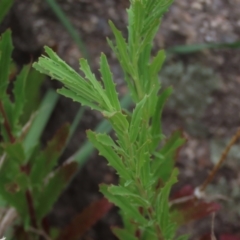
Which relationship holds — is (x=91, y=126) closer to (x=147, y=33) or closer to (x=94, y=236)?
(x=94, y=236)

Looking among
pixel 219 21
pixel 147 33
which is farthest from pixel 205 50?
pixel 147 33

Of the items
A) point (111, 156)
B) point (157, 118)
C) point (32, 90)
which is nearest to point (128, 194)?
point (111, 156)

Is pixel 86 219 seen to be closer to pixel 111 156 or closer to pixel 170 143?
pixel 170 143

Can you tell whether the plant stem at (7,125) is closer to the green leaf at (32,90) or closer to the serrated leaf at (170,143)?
the green leaf at (32,90)

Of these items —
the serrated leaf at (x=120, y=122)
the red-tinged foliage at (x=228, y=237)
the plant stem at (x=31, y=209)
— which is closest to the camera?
the serrated leaf at (x=120, y=122)

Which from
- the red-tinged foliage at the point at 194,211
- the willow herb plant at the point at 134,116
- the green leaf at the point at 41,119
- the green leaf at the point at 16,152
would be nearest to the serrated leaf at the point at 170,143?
the willow herb plant at the point at 134,116

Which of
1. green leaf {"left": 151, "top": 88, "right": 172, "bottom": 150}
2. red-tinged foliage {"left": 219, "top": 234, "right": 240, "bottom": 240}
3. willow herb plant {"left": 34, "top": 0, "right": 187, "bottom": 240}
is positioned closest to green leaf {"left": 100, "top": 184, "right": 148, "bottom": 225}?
willow herb plant {"left": 34, "top": 0, "right": 187, "bottom": 240}

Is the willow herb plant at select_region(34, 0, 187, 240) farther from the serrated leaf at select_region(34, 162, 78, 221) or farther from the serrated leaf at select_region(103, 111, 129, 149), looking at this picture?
the serrated leaf at select_region(34, 162, 78, 221)
